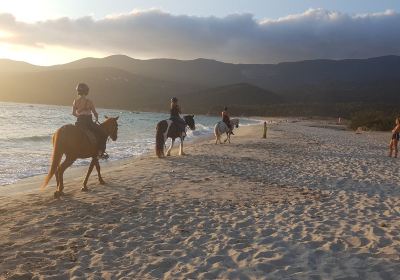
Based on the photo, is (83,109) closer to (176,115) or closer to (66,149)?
(66,149)

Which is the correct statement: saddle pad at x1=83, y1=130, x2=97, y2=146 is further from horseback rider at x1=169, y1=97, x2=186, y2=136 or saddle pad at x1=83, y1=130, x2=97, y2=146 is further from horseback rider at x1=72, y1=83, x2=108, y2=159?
horseback rider at x1=169, y1=97, x2=186, y2=136

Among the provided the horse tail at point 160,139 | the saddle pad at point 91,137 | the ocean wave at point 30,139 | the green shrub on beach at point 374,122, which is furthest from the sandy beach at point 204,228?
the green shrub on beach at point 374,122

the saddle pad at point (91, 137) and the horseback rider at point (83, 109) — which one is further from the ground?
the horseback rider at point (83, 109)

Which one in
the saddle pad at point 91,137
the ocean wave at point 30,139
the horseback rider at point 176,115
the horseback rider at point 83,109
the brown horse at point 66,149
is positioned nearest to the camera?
the brown horse at point 66,149

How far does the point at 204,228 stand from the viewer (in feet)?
25.5

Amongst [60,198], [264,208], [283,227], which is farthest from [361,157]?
[60,198]

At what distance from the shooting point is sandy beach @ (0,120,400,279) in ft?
19.4

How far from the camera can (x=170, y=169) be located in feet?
47.1

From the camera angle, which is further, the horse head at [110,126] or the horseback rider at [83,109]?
the horse head at [110,126]

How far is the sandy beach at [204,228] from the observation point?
5926 millimetres

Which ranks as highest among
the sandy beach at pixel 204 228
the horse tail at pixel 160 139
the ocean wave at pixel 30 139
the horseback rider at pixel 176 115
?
the horseback rider at pixel 176 115

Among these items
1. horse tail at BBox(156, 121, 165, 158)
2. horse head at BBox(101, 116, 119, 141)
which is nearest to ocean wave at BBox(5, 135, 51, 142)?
horse tail at BBox(156, 121, 165, 158)

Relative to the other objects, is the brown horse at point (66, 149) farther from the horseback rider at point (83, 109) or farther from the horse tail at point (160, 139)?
the horse tail at point (160, 139)

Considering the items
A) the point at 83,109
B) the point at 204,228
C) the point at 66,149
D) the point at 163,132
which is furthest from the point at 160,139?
the point at 204,228
